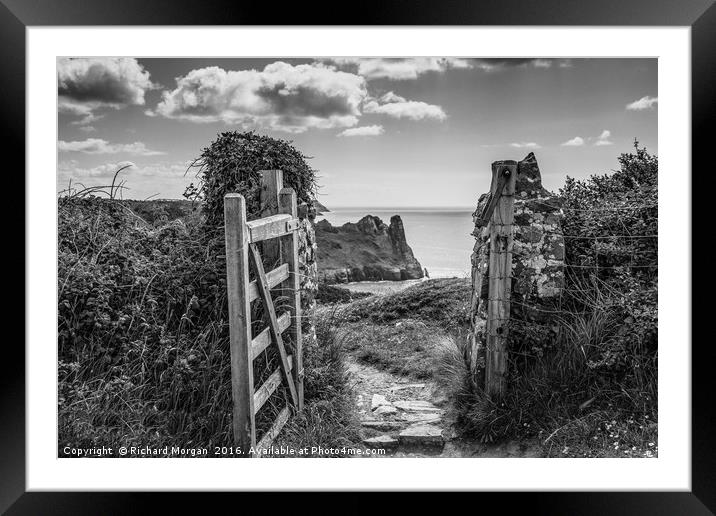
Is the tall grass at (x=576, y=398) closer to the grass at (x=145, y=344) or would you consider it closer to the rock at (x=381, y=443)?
the rock at (x=381, y=443)

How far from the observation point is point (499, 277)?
17.0 feet

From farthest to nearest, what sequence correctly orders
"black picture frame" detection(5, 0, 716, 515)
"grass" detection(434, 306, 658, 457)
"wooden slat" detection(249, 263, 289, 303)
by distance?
"grass" detection(434, 306, 658, 457)
"wooden slat" detection(249, 263, 289, 303)
"black picture frame" detection(5, 0, 716, 515)

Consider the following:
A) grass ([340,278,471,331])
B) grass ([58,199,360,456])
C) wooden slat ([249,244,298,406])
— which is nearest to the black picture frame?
grass ([58,199,360,456])

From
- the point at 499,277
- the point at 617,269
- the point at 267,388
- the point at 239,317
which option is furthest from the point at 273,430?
the point at 617,269

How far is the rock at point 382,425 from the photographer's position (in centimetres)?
526

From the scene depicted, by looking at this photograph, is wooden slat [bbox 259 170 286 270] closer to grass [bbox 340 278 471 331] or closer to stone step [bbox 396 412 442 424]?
stone step [bbox 396 412 442 424]

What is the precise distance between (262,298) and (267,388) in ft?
2.58

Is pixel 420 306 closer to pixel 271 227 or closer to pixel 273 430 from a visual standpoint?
pixel 273 430

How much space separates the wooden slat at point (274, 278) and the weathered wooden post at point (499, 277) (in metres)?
2.06

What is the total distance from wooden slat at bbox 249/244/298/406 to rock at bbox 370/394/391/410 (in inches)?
39.9

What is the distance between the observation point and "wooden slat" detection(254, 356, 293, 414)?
13.6 feet
